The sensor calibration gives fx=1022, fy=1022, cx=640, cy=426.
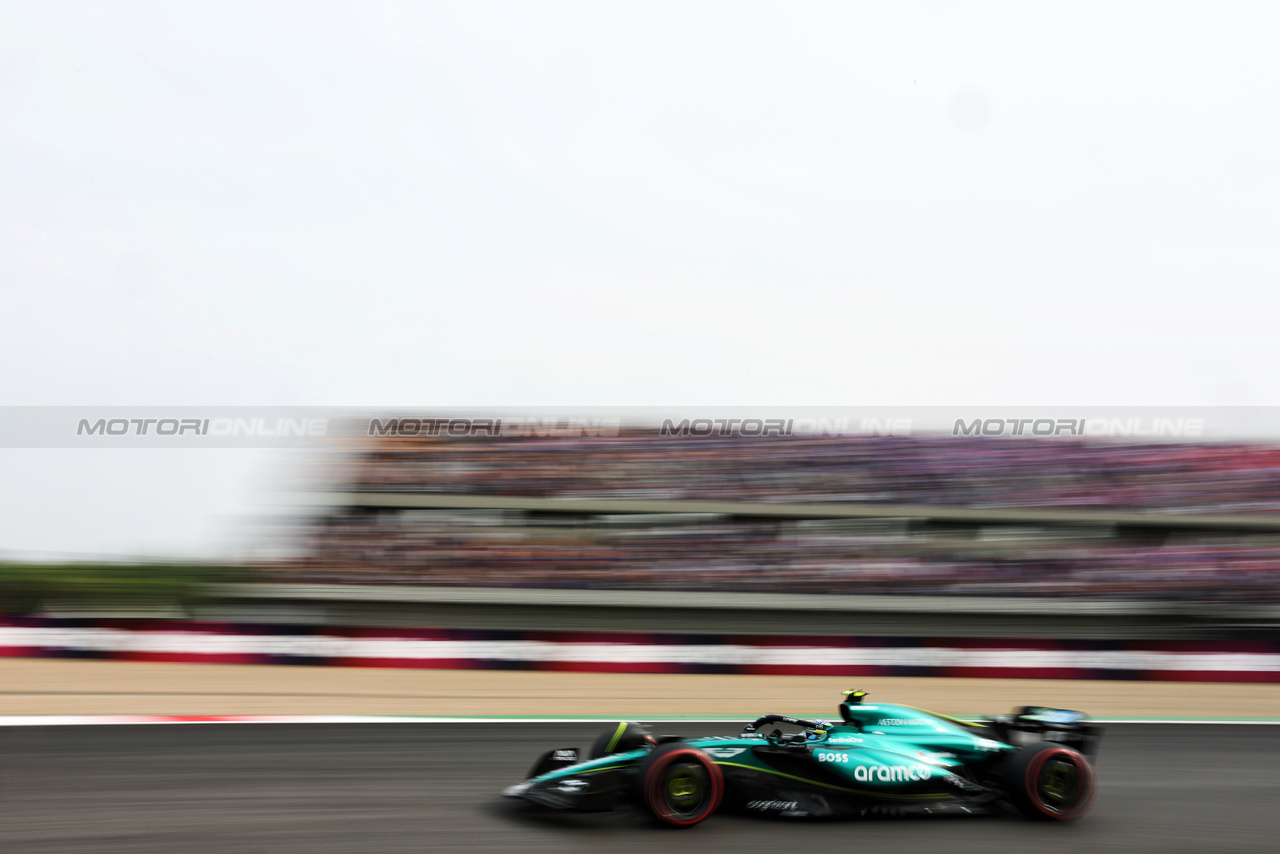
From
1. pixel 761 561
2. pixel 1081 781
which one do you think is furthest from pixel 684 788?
pixel 761 561

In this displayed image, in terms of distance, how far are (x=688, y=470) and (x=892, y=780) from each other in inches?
443

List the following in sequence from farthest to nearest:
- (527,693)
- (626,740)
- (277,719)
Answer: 1. (527,693)
2. (277,719)
3. (626,740)

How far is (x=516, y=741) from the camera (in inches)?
283

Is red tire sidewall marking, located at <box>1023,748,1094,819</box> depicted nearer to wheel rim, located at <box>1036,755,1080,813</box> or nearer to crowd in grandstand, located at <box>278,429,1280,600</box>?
wheel rim, located at <box>1036,755,1080,813</box>

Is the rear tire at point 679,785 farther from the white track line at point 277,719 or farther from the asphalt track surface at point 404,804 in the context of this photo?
the white track line at point 277,719

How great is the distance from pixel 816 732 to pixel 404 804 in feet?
6.92

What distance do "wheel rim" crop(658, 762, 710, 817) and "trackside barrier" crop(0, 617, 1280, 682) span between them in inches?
248

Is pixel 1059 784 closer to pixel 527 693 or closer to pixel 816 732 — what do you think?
pixel 816 732

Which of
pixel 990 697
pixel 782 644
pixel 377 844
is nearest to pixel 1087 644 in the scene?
pixel 990 697

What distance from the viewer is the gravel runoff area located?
8664 millimetres

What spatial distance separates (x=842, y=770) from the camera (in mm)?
4785

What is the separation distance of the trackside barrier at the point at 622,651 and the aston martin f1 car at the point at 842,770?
5869 millimetres

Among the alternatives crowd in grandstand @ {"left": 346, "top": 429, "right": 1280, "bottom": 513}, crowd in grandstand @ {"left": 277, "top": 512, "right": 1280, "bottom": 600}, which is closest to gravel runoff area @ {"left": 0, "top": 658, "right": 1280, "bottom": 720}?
crowd in grandstand @ {"left": 277, "top": 512, "right": 1280, "bottom": 600}

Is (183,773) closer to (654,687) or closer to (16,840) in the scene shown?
(16,840)
